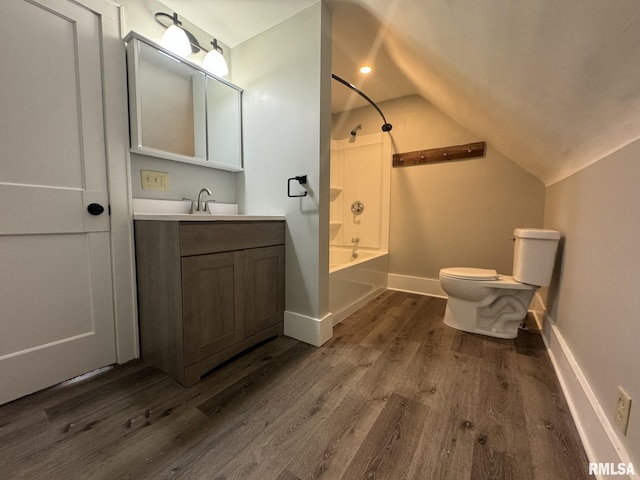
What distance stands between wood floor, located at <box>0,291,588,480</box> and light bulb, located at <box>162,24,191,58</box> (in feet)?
6.36

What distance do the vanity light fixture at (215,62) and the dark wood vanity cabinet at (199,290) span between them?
46.0 inches

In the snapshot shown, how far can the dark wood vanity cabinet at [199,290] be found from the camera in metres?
1.30

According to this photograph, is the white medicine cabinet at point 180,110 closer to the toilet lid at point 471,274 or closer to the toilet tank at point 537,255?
the toilet lid at point 471,274

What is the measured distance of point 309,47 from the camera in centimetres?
163

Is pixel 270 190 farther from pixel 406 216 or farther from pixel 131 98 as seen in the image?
pixel 406 216

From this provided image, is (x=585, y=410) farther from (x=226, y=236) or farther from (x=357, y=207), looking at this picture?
(x=357, y=207)

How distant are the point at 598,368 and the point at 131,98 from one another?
2.54 m

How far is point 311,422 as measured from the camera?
1.11m

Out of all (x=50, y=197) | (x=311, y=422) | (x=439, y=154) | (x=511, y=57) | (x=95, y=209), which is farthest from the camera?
(x=439, y=154)

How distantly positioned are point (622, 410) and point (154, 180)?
2.32 metres

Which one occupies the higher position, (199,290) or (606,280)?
(606,280)

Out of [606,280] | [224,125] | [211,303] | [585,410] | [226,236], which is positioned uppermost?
[224,125]

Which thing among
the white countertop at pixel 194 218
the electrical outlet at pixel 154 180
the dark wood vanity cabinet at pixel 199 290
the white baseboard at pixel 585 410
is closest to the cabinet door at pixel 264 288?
the dark wood vanity cabinet at pixel 199 290

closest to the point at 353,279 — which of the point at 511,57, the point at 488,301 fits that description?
the point at 488,301
